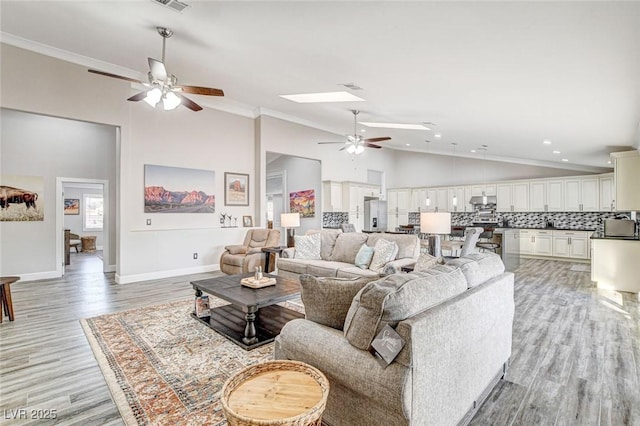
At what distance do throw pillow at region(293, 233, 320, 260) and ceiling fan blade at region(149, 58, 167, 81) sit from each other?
3.07 m

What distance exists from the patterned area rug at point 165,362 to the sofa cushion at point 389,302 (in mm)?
1113

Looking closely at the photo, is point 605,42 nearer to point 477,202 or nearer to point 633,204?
point 633,204

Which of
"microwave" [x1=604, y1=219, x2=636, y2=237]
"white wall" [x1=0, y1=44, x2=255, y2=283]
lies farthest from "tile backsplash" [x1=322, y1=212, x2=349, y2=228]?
"microwave" [x1=604, y1=219, x2=636, y2=237]

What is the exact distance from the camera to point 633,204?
5113mm

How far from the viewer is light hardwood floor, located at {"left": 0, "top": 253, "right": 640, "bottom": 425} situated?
202cm

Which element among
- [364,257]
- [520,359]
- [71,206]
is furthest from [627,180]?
[71,206]

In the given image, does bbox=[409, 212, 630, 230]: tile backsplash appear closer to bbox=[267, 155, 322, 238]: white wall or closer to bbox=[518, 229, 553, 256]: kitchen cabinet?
bbox=[518, 229, 553, 256]: kitchen cabinet

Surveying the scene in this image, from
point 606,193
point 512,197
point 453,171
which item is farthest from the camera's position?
point 453,171

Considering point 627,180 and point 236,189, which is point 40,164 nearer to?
point 236,189

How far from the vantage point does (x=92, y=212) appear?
1098 cm

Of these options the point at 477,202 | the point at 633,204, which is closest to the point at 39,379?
the point at 633,204

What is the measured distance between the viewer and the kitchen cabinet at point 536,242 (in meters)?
8.41

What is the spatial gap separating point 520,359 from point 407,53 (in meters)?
3.19

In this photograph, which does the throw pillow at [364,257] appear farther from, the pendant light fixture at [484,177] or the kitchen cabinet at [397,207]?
the kitchen cabinet at [397,207]
